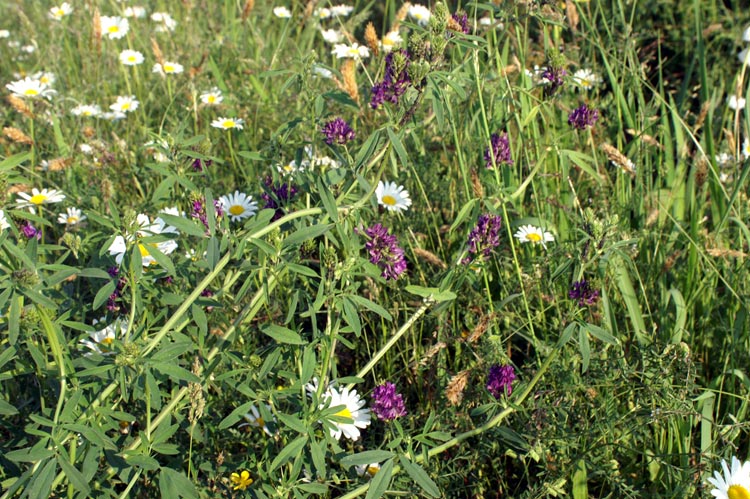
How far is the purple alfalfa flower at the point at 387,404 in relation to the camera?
5.20 feet

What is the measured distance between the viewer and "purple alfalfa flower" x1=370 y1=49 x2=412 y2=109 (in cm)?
147

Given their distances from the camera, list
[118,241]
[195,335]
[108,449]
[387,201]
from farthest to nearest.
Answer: [387,201], [118,241], [195,335], [108,449]

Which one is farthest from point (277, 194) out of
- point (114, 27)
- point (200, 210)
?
point (114, 27)

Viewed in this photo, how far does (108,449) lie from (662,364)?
3.88 feet

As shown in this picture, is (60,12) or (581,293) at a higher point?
(581,293)

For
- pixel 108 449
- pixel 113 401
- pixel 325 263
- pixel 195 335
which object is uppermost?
pixel 325 263

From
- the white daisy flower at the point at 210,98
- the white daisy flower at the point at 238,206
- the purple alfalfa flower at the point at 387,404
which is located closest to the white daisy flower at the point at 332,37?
the white daisy flower at the point at 210,98

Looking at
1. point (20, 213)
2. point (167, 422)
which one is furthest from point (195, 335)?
point (20, 213)

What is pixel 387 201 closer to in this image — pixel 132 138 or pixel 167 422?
pixel 167 422

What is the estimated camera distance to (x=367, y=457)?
4.69 ft

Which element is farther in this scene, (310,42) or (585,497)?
(310,42)

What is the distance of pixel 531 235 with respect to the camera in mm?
2229

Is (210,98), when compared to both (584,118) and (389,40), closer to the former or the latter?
(389,40)

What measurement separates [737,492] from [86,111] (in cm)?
271
